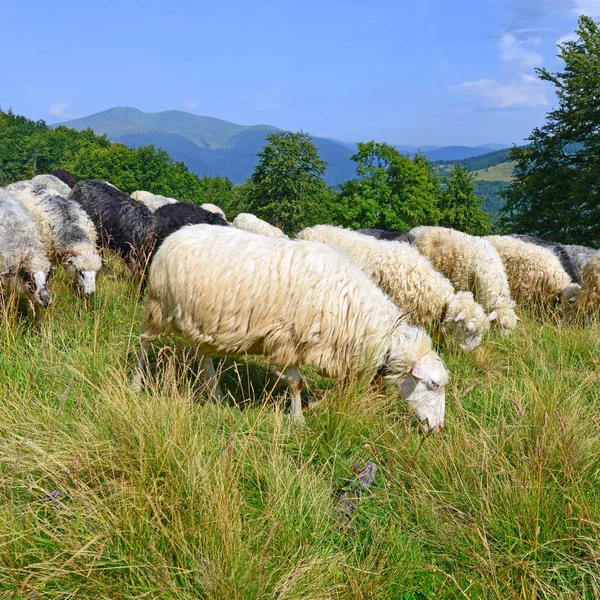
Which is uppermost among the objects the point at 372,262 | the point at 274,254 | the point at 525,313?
the point at 274,254

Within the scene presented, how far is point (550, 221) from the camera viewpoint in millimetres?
27125

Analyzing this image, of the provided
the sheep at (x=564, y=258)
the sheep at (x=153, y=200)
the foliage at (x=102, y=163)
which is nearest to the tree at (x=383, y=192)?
the sheep at (x=153, y=200)

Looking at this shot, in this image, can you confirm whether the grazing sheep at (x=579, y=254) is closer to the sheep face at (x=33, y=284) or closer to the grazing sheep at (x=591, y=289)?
the grazing sheep at (x=591, y=289)

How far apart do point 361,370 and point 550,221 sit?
26813mm

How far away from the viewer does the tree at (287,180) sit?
4281 centimetres

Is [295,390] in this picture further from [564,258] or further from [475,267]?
[564,258]

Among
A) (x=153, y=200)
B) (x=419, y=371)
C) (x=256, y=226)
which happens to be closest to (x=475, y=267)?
(x=419, y=371)

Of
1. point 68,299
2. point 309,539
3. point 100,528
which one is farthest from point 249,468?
point 68,299

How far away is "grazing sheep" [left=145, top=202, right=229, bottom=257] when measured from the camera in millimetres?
7758

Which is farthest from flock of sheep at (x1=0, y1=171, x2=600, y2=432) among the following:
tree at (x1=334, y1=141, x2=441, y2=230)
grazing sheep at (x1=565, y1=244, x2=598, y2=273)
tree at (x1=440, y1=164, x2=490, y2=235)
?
tree at (x1=440, y1=164, x2=490, y2=235)

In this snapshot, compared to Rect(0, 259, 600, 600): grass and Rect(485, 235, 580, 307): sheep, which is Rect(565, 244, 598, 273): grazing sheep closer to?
Rect(485, 235, 580, 307): sheep

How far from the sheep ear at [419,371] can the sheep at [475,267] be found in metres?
3.57

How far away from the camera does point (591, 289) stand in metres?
7.96

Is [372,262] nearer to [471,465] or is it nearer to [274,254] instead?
[274,254]
